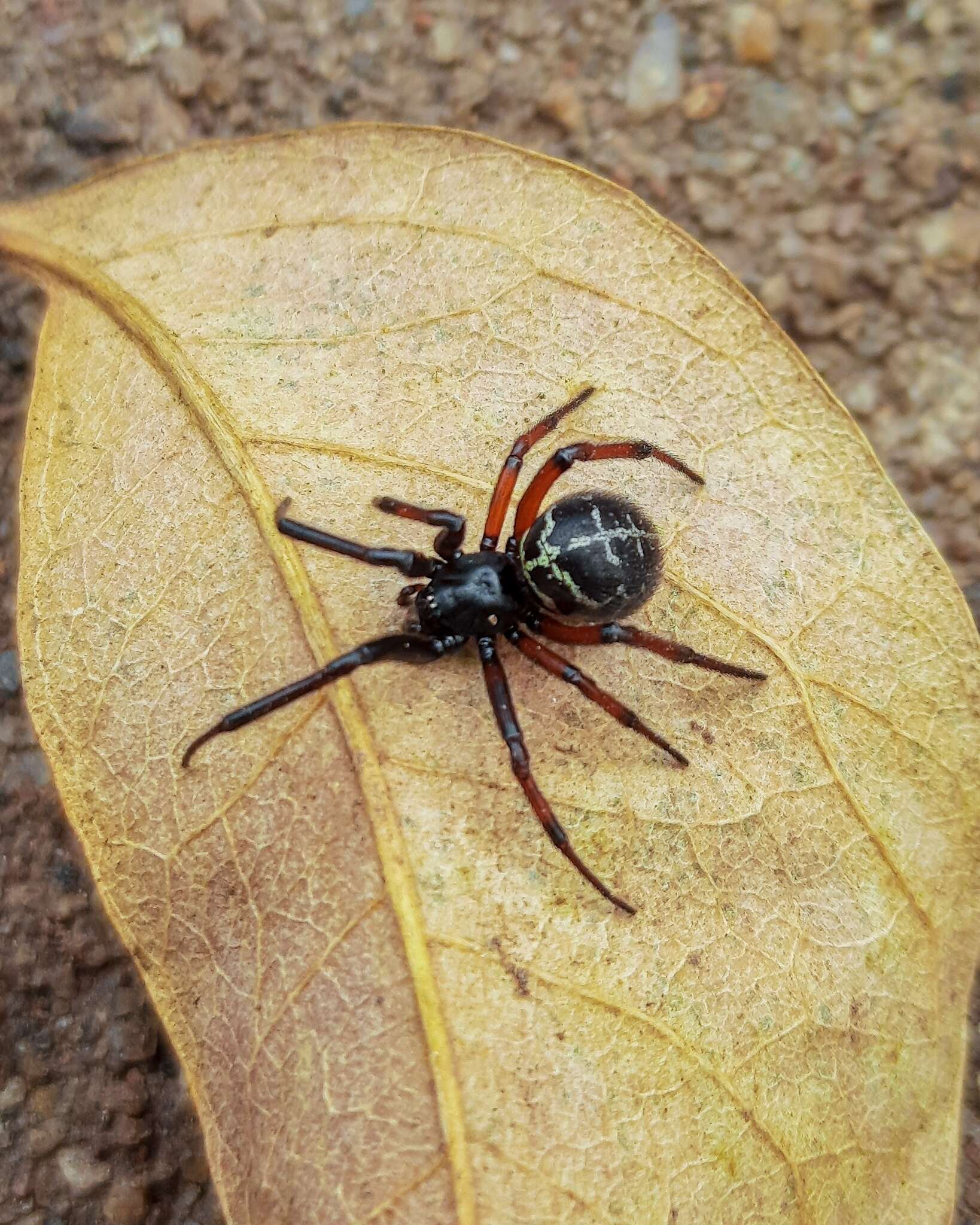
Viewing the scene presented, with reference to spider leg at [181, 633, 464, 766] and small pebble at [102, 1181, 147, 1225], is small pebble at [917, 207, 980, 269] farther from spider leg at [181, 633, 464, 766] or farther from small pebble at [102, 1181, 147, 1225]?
small pebble at [102, 1181, 147, 1225]

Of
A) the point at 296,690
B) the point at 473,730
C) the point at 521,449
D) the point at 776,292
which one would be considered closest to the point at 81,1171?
the point at 296,690

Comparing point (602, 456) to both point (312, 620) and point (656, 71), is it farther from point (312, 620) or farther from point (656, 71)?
point (656, 71)

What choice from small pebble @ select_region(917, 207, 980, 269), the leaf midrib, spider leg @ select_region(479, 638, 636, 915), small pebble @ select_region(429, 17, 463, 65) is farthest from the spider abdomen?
small pebble @ select_region(429, 17, 463, 65)

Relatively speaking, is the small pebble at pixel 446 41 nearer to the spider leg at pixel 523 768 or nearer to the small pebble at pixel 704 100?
the small pebble at pixel 704 100

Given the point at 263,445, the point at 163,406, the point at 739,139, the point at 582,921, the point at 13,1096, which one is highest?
the point at 739,139

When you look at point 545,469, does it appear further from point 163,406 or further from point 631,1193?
point 631,1193

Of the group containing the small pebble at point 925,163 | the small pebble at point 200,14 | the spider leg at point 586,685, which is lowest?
the spider leg at point 586,685

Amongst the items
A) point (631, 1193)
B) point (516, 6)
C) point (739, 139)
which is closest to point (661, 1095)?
point (631, 1193)

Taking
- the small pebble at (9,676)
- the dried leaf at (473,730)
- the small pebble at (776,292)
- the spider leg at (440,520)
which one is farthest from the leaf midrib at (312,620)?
the small pebble at (776,292)
